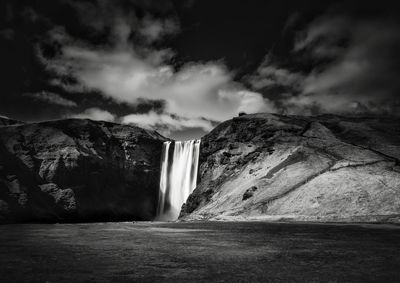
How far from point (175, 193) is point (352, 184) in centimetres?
5292

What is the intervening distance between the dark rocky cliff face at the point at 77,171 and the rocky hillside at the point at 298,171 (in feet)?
66.6

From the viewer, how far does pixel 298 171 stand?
2724 inches

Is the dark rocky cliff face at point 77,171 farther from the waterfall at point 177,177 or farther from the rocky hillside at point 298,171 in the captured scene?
the rocky hillside at point 298,171

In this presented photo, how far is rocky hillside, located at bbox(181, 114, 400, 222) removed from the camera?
5503cm

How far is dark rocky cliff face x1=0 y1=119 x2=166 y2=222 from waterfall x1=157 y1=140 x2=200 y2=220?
3368 mm

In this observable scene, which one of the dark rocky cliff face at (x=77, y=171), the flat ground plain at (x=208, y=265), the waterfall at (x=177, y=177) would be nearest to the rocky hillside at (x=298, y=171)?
the waterfall at (x=177, y=177)

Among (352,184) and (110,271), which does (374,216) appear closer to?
(352,184)

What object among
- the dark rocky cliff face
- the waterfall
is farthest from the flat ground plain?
the waterfall

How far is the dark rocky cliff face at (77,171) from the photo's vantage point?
86.4 meters

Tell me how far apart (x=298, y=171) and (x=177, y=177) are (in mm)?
41101

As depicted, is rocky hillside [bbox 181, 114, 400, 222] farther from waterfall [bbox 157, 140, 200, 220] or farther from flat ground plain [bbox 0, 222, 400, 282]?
flat ground plain [bbox 0, 222, 400, 282]

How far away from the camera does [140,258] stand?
17234 mm

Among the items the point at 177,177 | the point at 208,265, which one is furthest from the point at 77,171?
the point at 208,265

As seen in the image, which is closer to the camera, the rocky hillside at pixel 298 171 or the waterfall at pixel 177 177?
the rocky hillside at pixel 298 171
